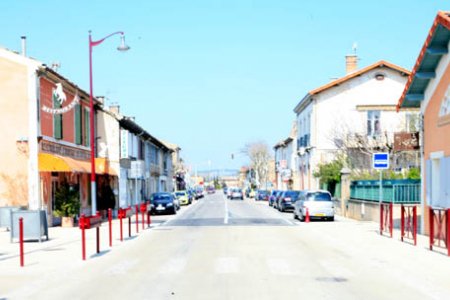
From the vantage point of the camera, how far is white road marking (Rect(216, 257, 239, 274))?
1177 cm

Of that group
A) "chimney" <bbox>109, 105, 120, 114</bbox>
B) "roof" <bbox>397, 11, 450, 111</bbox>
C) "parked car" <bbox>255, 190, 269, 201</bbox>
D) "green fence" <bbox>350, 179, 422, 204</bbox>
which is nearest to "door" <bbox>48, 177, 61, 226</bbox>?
"green fence" <bbox>350, 179, 422, 204</bbox>

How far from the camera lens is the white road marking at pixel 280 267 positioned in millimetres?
11625

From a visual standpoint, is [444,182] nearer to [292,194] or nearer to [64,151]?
[64,151]

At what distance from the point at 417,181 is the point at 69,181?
52.9 feet

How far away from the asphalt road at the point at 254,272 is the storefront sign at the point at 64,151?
838 centimetres

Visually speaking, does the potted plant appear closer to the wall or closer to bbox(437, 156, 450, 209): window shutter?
the wall

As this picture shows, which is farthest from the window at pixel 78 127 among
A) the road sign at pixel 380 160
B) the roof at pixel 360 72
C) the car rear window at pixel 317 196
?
the roof at pixel 360 72

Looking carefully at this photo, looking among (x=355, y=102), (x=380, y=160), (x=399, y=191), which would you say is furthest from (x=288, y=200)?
(x=380, y=160)

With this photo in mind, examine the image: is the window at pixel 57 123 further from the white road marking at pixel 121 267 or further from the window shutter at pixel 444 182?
the window shutter at pixel 444 182

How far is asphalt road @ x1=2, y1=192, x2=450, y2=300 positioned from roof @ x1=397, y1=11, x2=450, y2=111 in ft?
18.3

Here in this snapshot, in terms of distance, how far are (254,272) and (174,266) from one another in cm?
192

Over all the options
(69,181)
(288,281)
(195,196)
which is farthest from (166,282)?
(195,196)

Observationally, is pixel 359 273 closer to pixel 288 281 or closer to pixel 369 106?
pixel 288 281

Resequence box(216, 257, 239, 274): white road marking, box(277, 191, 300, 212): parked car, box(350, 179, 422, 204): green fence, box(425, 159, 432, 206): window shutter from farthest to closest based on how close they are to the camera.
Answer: box(277, 191, 300, 212): parked car
box(350, 179, 422, 204): green fence
box(425, 159, 432, 206): window shutter
box(216, 257, 239, 274): white road marking
